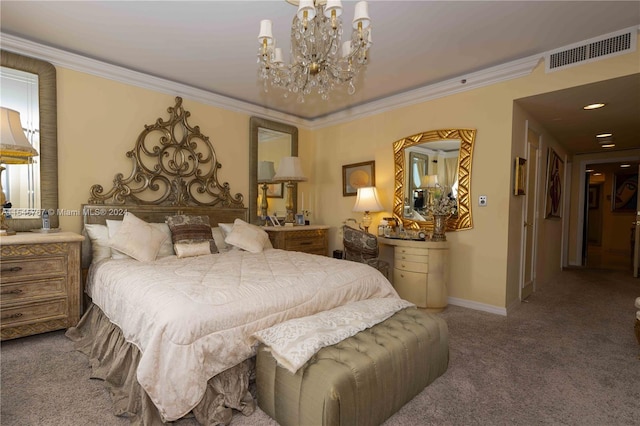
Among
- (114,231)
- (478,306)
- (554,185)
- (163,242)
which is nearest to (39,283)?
(114,231)

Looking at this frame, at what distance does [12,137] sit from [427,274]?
158 inches

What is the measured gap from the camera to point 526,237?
4059mm

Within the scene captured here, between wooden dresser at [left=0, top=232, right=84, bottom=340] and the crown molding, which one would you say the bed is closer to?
wooden dresser at [left=0, top=232, right=84, bottom=340]

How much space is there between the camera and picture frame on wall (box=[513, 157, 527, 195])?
3512 mm

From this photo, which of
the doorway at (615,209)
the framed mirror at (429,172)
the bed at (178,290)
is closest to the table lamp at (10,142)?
the bed at (178,290)

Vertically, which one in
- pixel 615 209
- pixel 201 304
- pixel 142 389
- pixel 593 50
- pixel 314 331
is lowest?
pixel 142 389

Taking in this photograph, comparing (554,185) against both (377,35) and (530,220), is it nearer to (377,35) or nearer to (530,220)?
(530,220)

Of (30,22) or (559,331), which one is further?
(559,331)

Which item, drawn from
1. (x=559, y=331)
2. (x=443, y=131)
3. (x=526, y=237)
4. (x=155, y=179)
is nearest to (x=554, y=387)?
(x=559, y=331)

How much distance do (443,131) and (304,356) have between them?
10.7ft

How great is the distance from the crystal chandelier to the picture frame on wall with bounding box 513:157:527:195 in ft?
7.57

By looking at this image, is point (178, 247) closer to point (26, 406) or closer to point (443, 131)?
point (26, 406)

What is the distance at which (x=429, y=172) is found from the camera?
13.2ft

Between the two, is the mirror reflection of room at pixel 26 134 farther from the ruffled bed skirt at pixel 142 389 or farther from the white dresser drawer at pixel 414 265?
the white dresser drawer at pixel 414 265
